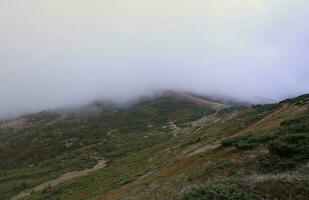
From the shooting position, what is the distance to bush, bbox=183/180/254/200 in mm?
19672

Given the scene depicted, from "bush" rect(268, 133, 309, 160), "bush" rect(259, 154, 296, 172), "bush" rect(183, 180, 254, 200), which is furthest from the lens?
"bush" rect(268, 133, 309, 160)

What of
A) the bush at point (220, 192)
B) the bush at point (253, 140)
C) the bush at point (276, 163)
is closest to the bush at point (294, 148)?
the bush at point (276, 163)

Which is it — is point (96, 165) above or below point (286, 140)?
below

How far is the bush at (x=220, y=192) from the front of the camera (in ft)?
64.5

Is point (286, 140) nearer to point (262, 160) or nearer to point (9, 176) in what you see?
point (262, 160)

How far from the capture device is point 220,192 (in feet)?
65.9

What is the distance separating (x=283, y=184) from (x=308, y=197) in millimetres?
1654

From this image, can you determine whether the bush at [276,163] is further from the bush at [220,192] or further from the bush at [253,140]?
the bush at [253,140]

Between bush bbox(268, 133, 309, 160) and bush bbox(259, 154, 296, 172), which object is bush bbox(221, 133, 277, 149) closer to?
bush bbox(268, 133, 309, 160)

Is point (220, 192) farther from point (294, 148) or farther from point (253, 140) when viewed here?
point (253, 140)

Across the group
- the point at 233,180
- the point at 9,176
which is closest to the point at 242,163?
the point at 233,180

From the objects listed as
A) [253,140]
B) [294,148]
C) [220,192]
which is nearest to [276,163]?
[294,148]

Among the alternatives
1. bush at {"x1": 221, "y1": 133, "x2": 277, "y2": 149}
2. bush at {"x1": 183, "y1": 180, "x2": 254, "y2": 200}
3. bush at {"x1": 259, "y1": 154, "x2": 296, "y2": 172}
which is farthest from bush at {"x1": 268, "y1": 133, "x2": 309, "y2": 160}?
bush at {"x1": 221, "y1": 133, "x2": 277, "y2": 149}

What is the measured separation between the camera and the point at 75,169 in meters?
160
